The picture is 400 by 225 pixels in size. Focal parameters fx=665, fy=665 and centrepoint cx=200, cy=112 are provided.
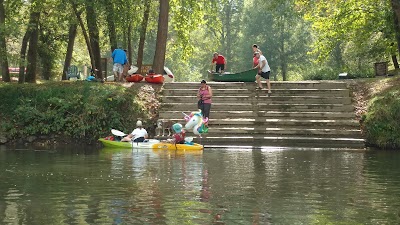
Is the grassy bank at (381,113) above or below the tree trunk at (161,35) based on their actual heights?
below

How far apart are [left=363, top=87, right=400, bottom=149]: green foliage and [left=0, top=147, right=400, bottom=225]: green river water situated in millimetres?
2999

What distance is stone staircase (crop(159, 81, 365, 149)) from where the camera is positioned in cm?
2280

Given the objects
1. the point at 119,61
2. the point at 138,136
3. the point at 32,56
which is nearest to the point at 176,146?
the point at 138,136

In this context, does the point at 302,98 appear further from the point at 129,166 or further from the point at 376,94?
the point at 129,166

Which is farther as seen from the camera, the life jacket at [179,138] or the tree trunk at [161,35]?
the tree trunk at [161,35]

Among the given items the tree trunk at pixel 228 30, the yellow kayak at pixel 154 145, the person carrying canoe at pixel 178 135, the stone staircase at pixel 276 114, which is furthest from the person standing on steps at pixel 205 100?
the tree trunk at pixel 228 30

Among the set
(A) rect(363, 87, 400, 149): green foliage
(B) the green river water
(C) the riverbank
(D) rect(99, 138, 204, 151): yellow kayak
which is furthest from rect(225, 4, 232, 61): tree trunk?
(B) the green river water

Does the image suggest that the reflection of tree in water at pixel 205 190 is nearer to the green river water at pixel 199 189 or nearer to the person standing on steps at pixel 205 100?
the green river water at pixel 199 189

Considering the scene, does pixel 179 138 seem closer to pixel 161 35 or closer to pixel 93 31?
pixel 161 35

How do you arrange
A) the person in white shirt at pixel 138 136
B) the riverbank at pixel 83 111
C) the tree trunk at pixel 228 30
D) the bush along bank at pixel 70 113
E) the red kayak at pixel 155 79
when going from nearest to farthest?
the person in white shirt at pixel 138 136 → the riverbank at pixel 83 111 → the bush along bank at pixel 70 113 → the red kayak at pixel 155 79 → the tree trunk at pixel 228 30

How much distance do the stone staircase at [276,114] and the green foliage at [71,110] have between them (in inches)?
58.8

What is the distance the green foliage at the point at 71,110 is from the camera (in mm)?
24047

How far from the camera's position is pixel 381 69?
29.7 m

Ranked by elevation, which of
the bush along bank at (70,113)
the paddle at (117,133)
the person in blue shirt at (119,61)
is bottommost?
the paddle at (117,133)
